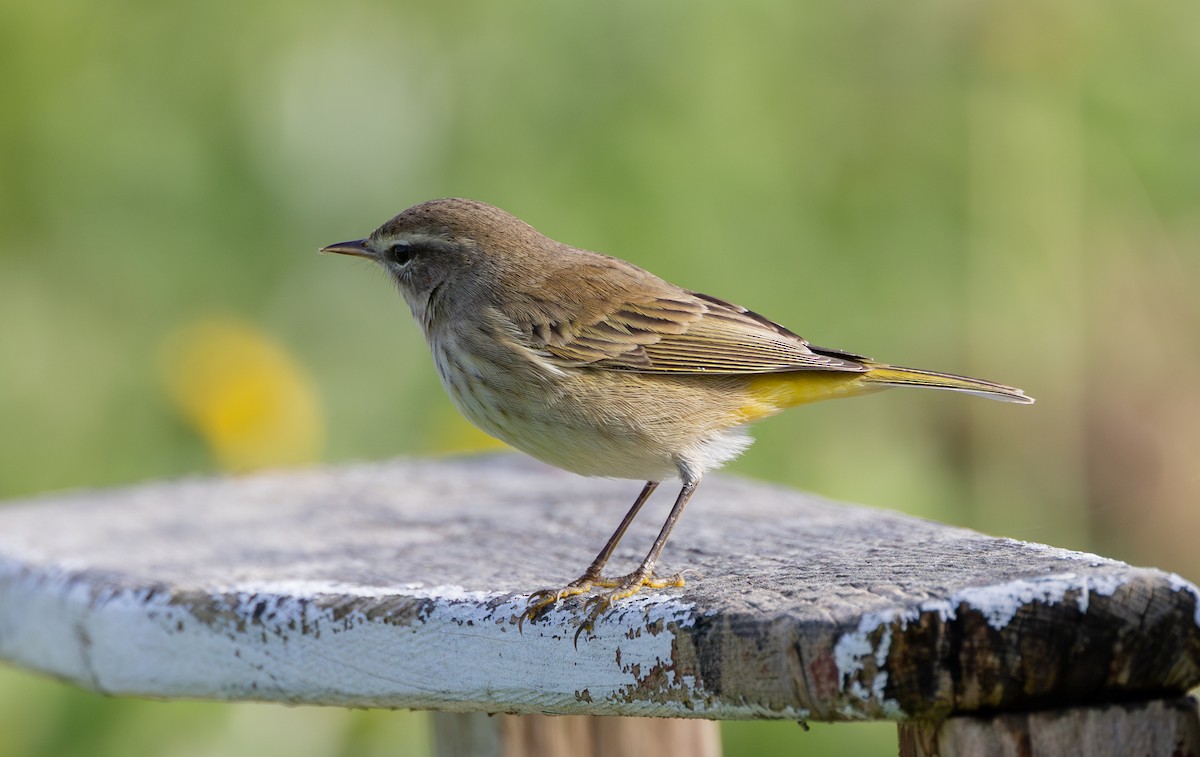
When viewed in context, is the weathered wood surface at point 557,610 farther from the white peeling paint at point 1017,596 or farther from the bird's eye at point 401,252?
the bird's eye at point 401,252

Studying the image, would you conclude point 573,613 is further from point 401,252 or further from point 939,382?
point 401,252

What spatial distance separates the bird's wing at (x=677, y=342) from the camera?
3217 millimetres

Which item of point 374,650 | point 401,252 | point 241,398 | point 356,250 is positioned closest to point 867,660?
point 374,650

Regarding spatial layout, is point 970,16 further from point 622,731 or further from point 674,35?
point 622,731

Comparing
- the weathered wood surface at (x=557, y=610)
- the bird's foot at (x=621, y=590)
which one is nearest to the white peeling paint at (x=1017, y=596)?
the weathered wood surface at (x=557, y=610)

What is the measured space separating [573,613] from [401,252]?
1.79m

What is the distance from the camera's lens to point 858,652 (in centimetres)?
172

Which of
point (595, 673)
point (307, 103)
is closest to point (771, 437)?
point (307, 103)

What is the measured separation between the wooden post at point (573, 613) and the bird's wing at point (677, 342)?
1.11ft

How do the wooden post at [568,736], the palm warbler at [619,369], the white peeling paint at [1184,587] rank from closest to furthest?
the white peeling paint at [1184,587] → the wooden post at [568,736] → the palm warbler at [619,369]

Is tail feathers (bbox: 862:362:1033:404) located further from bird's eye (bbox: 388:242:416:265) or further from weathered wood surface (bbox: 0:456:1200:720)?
bird's eye (bbox: 388:242:416:265)

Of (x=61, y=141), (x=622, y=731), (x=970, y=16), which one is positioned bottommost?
(x=622, y=731)

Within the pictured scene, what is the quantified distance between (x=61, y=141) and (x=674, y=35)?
2325 mm

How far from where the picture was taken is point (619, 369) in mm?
3240
